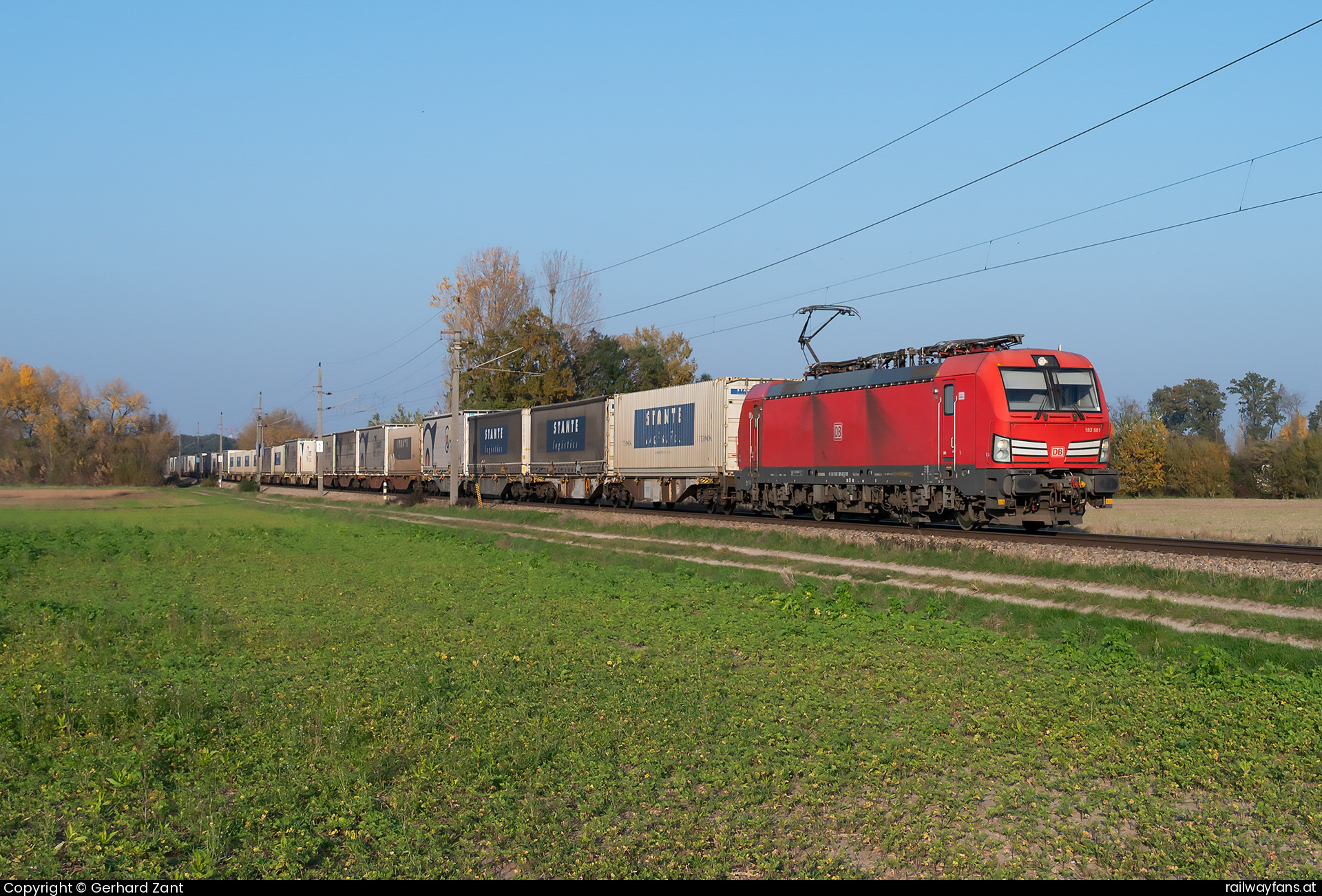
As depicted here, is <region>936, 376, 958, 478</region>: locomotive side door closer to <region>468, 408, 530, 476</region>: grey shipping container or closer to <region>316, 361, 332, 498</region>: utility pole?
<region>468, 408, 530, 476</region>: grey shipping container

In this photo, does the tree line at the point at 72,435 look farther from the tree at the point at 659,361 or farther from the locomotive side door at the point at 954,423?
the locomotive side door at the point at 954,423

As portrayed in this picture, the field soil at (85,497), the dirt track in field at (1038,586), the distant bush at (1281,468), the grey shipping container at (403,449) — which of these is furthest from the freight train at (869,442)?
the distant bush at (1281,468)

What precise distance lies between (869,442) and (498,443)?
27.8 meters

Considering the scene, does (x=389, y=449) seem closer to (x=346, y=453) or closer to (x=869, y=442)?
(x=346, y=453)

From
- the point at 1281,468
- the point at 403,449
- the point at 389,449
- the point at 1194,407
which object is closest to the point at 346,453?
the point at 389,449

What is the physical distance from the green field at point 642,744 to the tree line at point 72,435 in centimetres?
8957

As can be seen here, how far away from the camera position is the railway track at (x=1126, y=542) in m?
15.7

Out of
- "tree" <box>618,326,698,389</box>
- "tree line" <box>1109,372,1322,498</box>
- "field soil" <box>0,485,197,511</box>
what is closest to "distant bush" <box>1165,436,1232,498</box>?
"tree line" <box>1109,372,1322,498</box>

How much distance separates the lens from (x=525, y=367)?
69750mm

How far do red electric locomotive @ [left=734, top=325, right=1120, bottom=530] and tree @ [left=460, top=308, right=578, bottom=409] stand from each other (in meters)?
44.9

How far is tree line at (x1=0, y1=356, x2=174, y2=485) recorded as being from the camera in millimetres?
91312

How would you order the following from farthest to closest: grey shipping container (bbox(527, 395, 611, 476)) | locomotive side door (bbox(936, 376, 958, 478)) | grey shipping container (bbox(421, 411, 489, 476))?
grey shipping container (bbox(421, 411, 489, 476))
grey shipping container (bbox(527, 395, 611, 476))
locomotive side door (bbox(936, 376, 958, 478))

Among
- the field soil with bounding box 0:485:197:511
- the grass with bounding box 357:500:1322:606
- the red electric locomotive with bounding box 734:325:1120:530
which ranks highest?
the red electric locomotive with bounding box 734:325:1120:530
